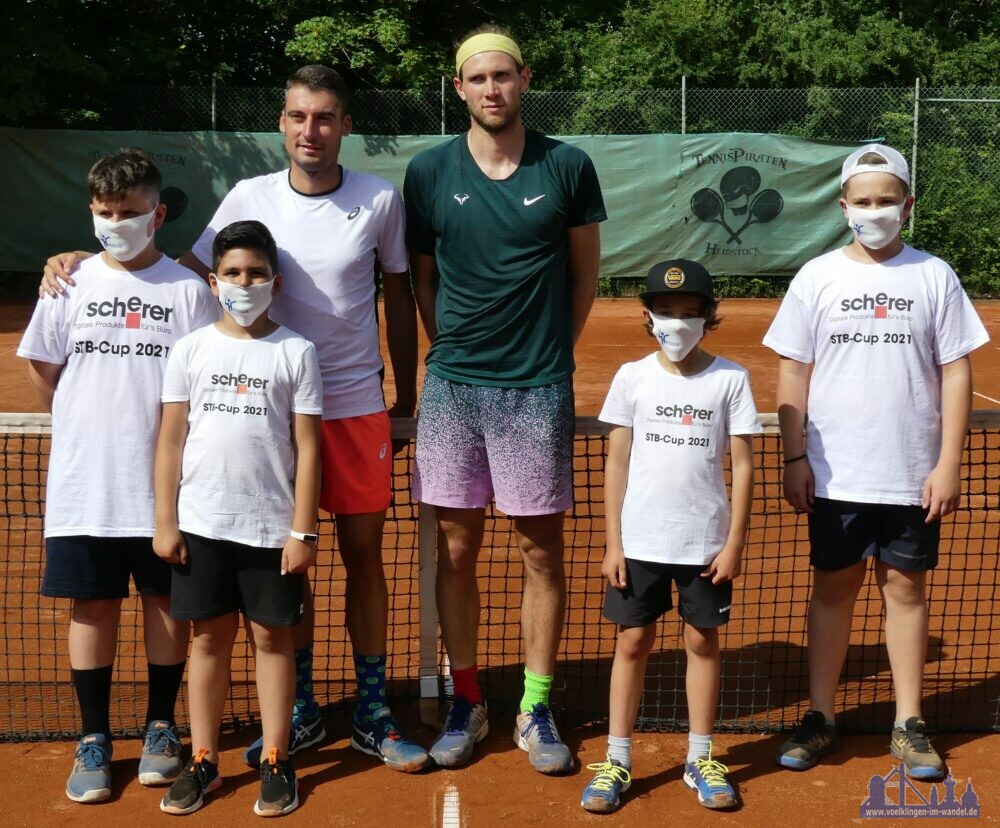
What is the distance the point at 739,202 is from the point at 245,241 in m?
14.3

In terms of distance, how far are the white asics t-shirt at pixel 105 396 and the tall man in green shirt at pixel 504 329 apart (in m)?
0.92

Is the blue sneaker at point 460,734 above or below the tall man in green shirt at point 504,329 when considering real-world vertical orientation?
below

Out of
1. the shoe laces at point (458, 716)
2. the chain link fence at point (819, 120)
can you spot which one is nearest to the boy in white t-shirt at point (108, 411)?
the shoe laces at point (458, 716)

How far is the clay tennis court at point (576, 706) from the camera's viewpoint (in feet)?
12.6

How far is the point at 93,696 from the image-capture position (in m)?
4.00

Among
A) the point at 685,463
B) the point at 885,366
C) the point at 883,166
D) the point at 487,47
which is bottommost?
the point at 685,463

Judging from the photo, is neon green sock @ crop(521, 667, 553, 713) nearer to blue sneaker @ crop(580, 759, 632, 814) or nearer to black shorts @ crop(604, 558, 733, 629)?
blue sneaker @ crop(580, 759, 632, 814)

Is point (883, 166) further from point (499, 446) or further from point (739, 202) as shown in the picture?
point (739, 202)

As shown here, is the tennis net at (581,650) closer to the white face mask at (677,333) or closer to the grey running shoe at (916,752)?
the grey running shoe at (916,752)

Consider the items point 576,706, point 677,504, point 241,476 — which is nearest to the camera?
point 241,476

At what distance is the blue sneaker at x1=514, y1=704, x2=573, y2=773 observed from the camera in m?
4.08

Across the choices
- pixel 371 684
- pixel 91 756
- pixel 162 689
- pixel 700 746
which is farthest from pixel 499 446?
pixel 91 756

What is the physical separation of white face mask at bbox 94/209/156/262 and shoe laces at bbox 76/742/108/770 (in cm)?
164

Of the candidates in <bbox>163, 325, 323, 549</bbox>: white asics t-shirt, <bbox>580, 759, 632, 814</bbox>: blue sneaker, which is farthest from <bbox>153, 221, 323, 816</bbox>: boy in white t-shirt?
<bbox>580, 759, 632, 814</bbox>: blue sneaker
